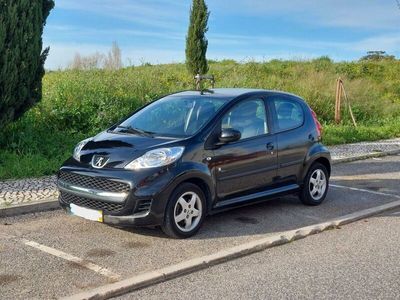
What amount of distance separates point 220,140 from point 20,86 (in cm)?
505

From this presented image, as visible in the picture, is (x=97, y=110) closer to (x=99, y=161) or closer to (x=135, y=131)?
(x=135, y=131)

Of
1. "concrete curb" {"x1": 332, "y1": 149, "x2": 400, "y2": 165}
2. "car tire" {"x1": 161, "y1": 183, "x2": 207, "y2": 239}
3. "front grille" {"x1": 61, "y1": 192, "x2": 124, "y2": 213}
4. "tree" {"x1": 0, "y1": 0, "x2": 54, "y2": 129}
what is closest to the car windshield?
"car tire" {"x1": 161, "y1": 183, "x2": 207, "y2": 239}

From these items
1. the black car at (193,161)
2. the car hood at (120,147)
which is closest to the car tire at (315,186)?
the black car at (193,161)

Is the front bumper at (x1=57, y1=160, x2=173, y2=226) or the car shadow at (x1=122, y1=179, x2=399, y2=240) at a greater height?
the front bumper at (x1=57, y1=160, x2=173, y2=226)

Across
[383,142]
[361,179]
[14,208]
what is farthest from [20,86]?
[383,142]

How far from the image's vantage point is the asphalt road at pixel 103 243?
4504 millimetres

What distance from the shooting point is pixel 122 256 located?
16.8 feet

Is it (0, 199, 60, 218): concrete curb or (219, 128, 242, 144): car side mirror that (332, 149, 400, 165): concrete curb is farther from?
(0, 199, 60, 218): concrete curb

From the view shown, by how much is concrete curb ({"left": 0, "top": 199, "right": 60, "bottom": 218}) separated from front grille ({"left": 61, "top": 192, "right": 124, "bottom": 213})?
1.06m

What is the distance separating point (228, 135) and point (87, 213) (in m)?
1.80

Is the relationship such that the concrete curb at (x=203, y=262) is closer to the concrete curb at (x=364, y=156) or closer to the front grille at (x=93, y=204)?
the front grille at (x=93, y=204)

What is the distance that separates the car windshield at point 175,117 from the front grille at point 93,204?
1.14m

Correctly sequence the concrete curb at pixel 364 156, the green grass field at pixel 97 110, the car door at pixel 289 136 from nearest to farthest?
the car door at pixel 289 136 < the green grass field at pixel 97 110 < the concrete curb at pixel 364 156

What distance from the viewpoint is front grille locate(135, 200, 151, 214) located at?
5.37 m
